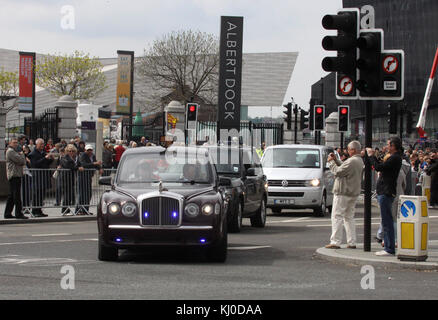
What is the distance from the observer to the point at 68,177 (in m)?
23.1

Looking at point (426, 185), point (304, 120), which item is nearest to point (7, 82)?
point (304, 120)

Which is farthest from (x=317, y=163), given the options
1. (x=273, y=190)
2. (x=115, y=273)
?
(x=115, y=273)

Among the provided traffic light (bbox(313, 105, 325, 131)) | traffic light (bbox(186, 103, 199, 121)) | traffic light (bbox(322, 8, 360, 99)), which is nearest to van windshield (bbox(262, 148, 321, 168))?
traffic light (bbox(186, 103, 199, 121))

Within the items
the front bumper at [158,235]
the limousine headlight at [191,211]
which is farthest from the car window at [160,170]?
the front bumper at [158,235]

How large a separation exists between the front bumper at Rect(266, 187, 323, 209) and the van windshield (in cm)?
101

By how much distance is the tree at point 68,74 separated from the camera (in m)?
85.4

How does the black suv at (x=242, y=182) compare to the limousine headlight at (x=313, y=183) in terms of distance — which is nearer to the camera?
the black suv at (x=242, y=182)

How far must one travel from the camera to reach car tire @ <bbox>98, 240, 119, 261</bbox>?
12.7m

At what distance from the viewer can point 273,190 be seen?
24188 millimetres

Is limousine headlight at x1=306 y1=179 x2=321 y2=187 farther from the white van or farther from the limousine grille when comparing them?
the limousine grille

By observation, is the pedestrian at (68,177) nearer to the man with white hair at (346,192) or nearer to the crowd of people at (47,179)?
the crowd of people at (47,179)

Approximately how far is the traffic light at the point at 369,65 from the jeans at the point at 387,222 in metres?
1.63
